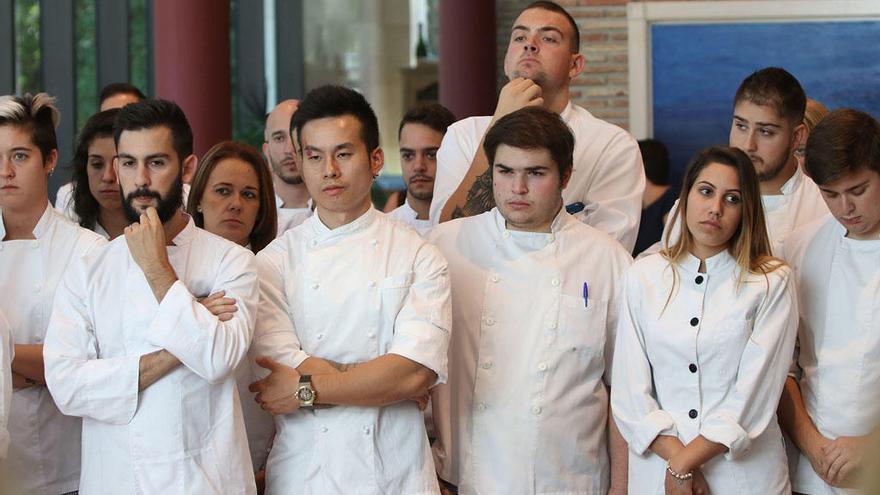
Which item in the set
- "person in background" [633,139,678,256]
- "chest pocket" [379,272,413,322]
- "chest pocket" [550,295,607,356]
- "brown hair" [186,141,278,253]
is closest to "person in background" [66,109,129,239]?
"brown hair" [186,141,278,253]

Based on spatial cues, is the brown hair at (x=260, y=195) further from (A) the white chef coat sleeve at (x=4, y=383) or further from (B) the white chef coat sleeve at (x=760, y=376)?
(B) the white chef coat sleeve at (x=760, y=376)

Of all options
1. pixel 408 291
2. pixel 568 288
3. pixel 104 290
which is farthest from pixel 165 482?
pixel 568 288

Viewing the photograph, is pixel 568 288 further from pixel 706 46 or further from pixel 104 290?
pixel 706 46

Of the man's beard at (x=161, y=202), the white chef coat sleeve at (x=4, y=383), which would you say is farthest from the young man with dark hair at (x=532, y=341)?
the white chef coat sleeve at (x=4, y=383)

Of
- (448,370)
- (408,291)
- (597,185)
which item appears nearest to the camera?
(408,291)

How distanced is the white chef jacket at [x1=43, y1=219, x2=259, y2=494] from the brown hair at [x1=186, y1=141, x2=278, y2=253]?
33.2 inches

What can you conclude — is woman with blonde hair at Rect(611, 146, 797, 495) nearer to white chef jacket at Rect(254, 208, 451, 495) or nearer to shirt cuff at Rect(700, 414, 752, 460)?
shirt cuff at Rect(700, 414, 752, 460)

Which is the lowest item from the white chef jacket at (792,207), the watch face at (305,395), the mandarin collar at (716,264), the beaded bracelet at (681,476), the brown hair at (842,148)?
the beaded bracelet at (681,476)

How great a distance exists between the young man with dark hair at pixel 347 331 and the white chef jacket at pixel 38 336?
608mm

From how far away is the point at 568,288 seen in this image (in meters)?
3.47

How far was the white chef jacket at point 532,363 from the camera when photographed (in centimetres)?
343

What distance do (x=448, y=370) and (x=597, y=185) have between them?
96 centimetres

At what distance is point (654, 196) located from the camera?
7.03m

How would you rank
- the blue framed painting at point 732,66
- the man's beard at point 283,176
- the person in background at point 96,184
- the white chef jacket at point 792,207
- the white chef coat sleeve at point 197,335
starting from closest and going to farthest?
the white chef coat sleeve at point 197,335
the white chef jacket at point 792,207
the person in background at point 96,184
the man's beard at point 283,176
the blue framed painting at point 732,66
